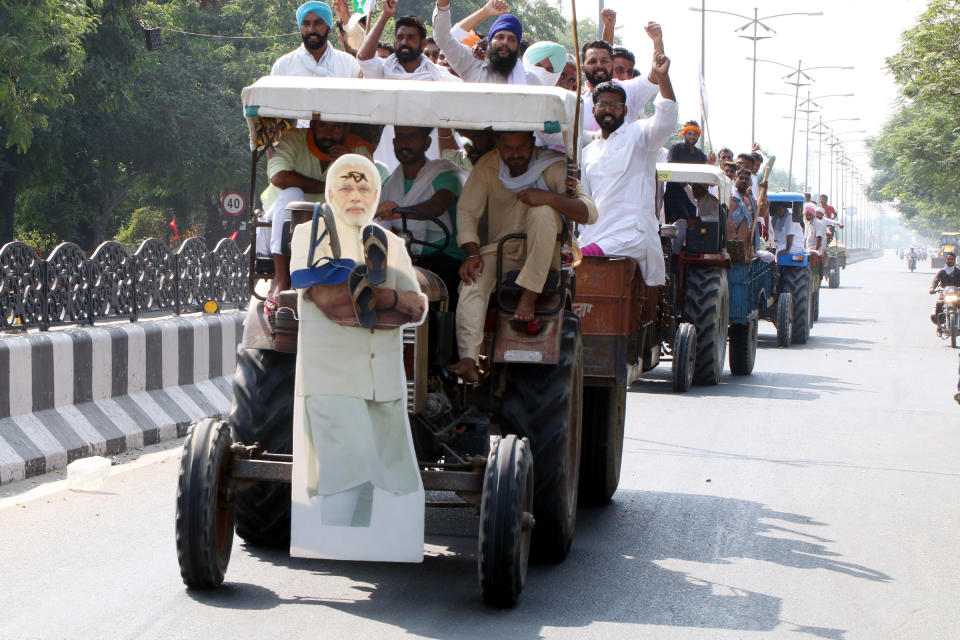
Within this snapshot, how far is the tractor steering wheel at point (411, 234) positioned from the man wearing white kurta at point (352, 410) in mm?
905

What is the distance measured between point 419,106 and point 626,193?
501 centimetres

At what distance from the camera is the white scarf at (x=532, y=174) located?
273 inches

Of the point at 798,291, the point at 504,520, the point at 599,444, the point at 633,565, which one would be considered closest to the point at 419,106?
the point at 504,520

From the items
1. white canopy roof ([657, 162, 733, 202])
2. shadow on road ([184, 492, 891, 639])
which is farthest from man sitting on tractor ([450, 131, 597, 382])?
white canopy roof ([657, 162, 733, 202])

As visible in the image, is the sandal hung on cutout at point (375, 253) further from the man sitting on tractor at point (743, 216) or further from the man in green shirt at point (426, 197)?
the man sitting on tractor at point (743, 216)

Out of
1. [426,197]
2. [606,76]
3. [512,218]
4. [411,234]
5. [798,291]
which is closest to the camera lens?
[512,218]

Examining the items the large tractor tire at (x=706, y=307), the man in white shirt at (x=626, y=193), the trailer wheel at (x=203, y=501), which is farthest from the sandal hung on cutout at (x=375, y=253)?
→ the large tractor tire at (x=706, y=307)

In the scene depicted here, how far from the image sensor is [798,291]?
74.0ft

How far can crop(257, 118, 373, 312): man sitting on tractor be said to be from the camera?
22.5ft

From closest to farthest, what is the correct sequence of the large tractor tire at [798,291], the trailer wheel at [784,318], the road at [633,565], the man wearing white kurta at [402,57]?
the road at [633,565], the man wearing white kurta at [402,57], the trailer wheel at [784,318], the large tractor tire at [798,291]

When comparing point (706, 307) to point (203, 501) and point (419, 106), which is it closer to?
point (419, 106)

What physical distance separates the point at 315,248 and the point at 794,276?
58.8ft

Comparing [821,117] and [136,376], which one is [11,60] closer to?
[136,376]

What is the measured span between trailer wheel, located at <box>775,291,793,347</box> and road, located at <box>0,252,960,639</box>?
406 inches
